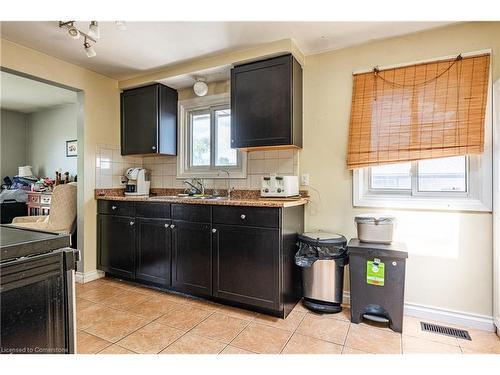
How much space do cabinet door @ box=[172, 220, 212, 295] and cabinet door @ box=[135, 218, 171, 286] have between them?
0.29 feet

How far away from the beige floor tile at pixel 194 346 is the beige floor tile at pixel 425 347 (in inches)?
48.3

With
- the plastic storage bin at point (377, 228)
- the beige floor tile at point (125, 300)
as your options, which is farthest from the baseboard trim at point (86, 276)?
the plastic storage bin at point (377, 228)

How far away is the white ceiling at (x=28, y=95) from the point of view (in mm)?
3719

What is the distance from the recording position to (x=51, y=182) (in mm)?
4461

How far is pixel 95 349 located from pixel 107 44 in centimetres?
251

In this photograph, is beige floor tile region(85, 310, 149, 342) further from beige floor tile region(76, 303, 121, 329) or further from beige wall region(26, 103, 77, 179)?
beige wall region(26, 103, 77, 179)

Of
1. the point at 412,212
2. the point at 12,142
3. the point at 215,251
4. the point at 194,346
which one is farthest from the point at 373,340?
the point at 12,142

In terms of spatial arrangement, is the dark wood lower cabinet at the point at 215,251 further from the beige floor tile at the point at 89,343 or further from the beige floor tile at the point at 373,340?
the beige floor tile at the point at 89,343

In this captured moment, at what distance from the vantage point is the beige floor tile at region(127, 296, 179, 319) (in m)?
2.27

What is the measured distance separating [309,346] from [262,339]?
12.6 inches

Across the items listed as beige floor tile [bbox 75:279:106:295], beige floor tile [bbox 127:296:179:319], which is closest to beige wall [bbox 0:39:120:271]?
beige floor tile [bbox 75:279:106:295]

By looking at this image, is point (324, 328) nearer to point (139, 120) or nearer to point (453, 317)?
point (453, 317)
